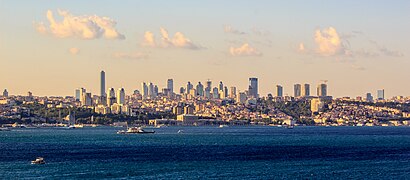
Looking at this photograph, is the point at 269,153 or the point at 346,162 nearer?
the point at 346,162

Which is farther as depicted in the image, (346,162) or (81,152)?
(81,152)

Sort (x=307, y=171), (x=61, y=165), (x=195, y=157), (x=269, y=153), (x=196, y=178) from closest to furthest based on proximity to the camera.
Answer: (x=196, y=178) < (x=307, y=171) < (x=61, y=165) < (x=195, y=157) < (x=269, y=153)

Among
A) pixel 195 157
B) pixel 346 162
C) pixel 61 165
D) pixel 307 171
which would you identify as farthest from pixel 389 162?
pixel 61 165

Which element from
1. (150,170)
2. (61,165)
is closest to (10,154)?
(61,165)

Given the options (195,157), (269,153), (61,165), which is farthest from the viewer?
(269,153)

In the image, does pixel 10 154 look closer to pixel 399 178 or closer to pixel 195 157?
pixel 195 157

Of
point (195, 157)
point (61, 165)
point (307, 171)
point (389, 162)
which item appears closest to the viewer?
point (307, 171)

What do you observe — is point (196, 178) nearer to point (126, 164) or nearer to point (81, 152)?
point (126, 164)

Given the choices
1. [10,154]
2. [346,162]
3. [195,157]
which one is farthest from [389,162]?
[10,154]
